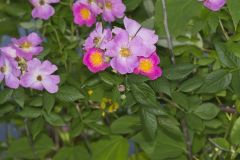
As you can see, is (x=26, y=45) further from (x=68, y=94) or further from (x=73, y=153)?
(x=73, y=153)

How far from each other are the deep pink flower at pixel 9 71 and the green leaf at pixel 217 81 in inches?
16.5

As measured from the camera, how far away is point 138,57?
1223 millimetres

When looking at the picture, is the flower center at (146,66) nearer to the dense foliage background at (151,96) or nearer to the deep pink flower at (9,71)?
the dense foliage background at (151,96)

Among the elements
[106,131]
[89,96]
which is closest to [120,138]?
[106,131]

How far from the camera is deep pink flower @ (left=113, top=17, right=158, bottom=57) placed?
121 cm

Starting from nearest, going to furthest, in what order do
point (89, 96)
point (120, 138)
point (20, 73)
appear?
point (20, 73) < point (89, 96) < point (120, 138)

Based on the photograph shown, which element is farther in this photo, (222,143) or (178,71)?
(222,143)

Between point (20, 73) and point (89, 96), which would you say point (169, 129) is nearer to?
point (89, 96)

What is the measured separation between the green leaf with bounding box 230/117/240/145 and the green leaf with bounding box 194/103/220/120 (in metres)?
0.06

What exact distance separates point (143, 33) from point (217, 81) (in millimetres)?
214

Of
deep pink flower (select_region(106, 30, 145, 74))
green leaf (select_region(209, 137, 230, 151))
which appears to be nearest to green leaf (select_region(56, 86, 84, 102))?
deep pink flower (select_region(106, 30, 145, 74))

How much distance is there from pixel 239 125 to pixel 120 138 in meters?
0.37

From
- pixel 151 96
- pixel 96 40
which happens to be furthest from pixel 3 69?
pixel 151 96

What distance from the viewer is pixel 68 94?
4.54 ft
